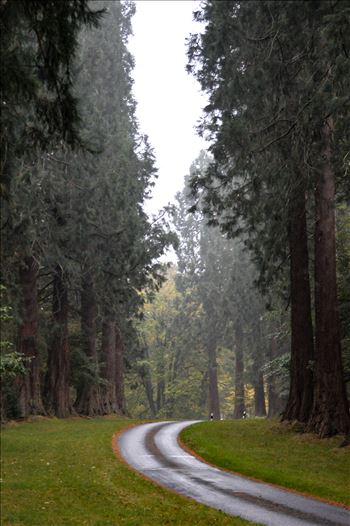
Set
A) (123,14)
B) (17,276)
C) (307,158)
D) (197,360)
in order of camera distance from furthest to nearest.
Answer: (197,360) → (123,14) → (17,276) → (307,158)

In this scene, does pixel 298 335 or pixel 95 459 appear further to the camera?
pixel 298 335

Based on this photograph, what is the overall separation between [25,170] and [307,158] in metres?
9.26

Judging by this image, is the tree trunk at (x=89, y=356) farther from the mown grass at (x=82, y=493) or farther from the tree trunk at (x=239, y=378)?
the tree trunk at (x=239, y=378)

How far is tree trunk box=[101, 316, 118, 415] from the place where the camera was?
107 feet

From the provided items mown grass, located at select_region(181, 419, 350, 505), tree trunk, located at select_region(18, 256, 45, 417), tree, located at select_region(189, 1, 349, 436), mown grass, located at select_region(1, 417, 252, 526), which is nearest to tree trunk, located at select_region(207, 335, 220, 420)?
tree trunk, located at select_region(18, 256, 45, 417)

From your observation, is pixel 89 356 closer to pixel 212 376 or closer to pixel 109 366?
pixel 109 366

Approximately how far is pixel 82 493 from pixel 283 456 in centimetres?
594

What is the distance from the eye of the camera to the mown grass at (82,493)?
9.07m

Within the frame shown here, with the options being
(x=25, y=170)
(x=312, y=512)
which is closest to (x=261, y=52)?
(x=25, y=170)

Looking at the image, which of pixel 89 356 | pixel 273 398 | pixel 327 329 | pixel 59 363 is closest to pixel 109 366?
pixel 89 356

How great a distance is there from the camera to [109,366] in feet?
110

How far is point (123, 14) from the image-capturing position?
125 feet

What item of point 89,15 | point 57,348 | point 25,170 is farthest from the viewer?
point 57,348

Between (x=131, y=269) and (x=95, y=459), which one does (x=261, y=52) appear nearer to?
(x=95, y=459)
